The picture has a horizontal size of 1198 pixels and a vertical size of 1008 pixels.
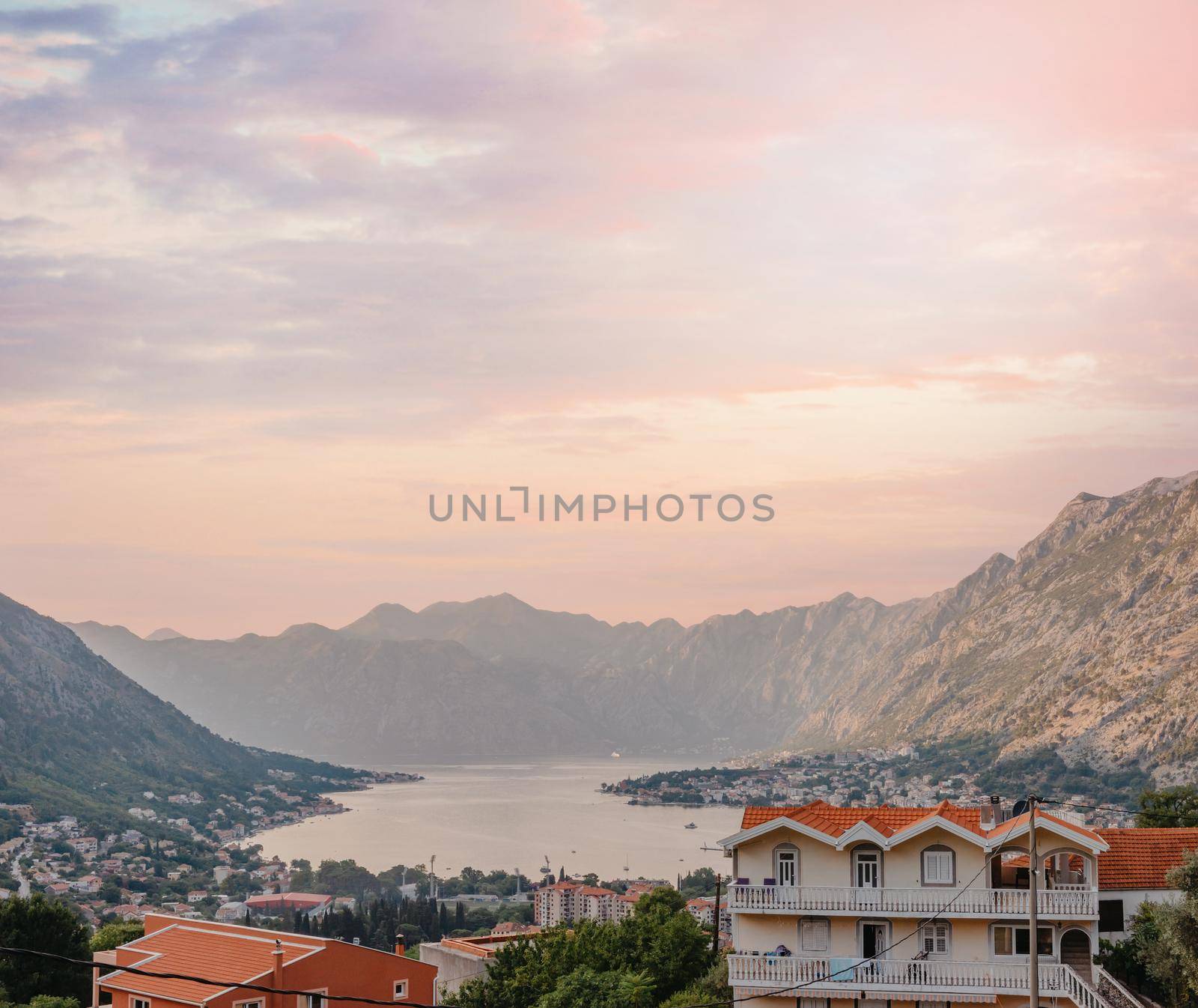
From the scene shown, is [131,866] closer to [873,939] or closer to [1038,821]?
[873,939]

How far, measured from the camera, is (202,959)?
105 feet

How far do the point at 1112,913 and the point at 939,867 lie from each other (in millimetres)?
4035

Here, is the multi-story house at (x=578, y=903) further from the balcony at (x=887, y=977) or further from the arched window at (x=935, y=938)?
the arched window at (x=935, y=938)

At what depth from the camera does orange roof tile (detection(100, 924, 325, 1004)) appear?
30.5 metres

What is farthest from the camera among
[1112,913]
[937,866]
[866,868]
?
[1112,913]

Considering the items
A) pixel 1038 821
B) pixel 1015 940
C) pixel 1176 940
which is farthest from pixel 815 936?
pixel 1176 940

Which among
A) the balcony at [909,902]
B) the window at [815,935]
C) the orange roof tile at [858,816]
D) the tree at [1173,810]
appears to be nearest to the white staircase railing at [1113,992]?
the balcony at [909,902]

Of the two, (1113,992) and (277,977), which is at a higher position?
(1113,992)

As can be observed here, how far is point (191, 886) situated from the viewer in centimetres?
15362

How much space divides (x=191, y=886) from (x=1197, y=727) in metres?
109

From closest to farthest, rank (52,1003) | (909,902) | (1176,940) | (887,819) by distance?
Answer: (1176,940) < (909,902) < (887,819) < (52,1003)

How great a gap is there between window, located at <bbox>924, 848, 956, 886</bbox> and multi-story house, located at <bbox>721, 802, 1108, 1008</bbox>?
0.02 m

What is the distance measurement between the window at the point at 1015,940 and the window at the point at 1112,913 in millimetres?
2316

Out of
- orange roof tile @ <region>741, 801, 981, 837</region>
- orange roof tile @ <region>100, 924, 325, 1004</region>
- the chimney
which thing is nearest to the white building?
orange roof tile @ <region>741, 801, 981, 837</region>
